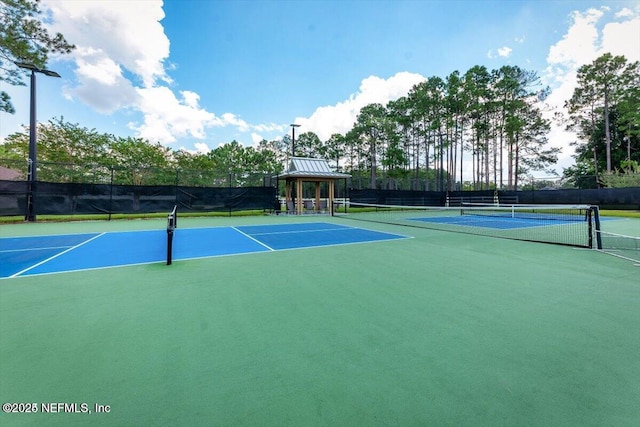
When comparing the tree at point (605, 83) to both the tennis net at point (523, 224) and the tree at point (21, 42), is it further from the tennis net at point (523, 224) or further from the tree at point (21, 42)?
the tree at point (21, 42)

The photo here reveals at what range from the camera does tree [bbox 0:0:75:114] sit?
12023 mm

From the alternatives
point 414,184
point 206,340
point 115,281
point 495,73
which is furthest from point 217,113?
point 495,73

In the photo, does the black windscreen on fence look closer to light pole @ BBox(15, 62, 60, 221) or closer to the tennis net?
light pole @ BBox(15, 62, 60, 221)

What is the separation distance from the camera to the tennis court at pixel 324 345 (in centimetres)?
159

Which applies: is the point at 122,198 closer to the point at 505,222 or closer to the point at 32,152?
the point at 32,152

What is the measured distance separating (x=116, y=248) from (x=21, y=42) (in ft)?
43.8

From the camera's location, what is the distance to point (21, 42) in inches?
488

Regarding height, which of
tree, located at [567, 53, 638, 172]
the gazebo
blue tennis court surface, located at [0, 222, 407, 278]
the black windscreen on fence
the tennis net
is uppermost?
tree, located at [567, 53, 638, 172]

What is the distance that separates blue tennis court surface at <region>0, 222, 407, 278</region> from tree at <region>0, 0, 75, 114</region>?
996 cm

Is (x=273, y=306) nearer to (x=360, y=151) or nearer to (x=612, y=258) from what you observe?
(x=612, y=258)

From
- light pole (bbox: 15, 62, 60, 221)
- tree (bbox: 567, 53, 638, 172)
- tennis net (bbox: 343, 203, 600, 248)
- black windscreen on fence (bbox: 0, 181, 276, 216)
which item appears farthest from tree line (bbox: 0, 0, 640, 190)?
tennis net (bbox: 343, 203, 600, 248)

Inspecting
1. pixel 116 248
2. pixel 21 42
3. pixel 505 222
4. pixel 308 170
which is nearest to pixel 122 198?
pixel 21 42

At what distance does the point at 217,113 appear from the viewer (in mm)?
27609

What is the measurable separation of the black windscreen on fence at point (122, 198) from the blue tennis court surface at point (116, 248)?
602 cm
